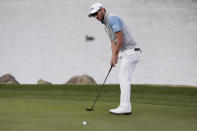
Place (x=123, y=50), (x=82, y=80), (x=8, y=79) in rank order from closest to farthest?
(x=123, y=50) < (x=82, y=80) < (x=8, y=79)

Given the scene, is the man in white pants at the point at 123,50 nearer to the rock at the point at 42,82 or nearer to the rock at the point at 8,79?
the rock at the point at 42,82

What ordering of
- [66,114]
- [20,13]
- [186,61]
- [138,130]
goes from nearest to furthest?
[138,130] < [66,114] < [186,61] < [20,13]

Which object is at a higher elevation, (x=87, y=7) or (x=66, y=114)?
(x=87, y=7)

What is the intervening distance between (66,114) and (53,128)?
1.07 meters

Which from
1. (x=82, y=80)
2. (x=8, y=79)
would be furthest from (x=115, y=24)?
(x=8, y=79)

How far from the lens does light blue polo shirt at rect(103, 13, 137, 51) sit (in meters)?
5.41

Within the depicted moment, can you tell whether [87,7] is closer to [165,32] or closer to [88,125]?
[165,32]

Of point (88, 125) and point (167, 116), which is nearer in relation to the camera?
point (88, 125)

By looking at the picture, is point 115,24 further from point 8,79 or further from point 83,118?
point 8,79

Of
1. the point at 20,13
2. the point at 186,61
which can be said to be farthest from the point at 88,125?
the point at 20,13

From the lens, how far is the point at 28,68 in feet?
38.7

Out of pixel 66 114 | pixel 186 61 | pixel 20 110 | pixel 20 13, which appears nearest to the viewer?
pixel 66 114

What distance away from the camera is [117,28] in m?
5.40

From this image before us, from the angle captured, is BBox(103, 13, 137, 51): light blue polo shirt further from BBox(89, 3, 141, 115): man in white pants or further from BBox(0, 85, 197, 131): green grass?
BBox(0, 85, 197, 131): green grass
